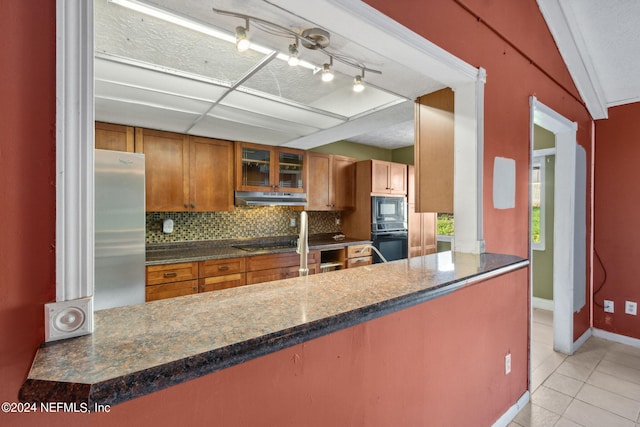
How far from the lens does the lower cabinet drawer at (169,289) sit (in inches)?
109

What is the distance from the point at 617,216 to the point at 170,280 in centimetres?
474

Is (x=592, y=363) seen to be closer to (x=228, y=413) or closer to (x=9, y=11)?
(x=228, y=413)

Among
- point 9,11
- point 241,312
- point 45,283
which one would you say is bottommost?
point 241,312

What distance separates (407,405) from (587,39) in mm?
3307

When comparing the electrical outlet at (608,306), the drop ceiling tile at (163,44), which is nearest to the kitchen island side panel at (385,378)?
the drop ceiling tile at (163,44)

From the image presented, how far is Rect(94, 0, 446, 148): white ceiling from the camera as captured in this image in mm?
1392

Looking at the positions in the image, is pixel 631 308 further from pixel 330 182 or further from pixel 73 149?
pixel 73 149

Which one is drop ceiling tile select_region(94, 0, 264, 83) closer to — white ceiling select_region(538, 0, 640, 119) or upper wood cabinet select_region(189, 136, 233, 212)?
upper wood cabinet select_region(189, 136, 233, 212)

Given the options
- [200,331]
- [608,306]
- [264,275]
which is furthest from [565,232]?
[200,331]

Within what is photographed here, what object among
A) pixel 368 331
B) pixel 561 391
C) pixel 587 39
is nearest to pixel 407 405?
pixel 368 331

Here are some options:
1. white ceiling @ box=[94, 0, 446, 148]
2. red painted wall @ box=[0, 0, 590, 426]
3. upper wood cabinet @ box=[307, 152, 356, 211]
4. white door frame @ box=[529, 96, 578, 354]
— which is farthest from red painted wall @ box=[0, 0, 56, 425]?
upper wood cabinet @ box=[307, 152, 356, 211]

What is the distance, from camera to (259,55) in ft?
5.93

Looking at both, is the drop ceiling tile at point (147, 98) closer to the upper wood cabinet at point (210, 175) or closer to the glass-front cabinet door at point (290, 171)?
the upper wood cabinet at point (210, 175)

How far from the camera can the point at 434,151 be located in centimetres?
192
